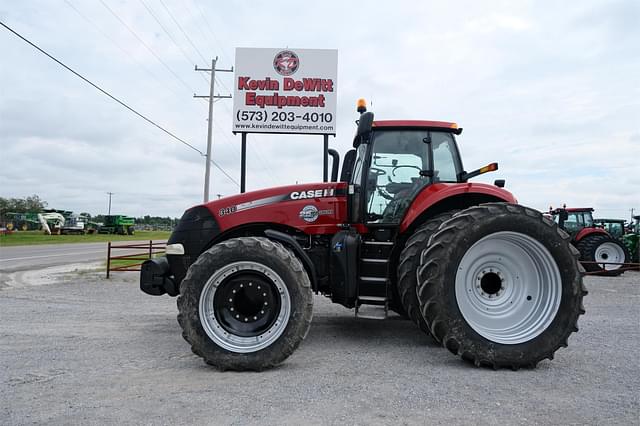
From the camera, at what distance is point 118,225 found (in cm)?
4809

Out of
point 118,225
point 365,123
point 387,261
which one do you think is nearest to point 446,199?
point 387,261

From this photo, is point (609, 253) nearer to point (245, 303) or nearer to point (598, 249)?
point (598, 249)

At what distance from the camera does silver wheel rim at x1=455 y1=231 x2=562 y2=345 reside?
12.2 ft

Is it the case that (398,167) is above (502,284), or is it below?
above

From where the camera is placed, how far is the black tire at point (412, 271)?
12.8ft

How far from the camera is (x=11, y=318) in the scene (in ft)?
18.8

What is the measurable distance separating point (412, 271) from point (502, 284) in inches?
34.3

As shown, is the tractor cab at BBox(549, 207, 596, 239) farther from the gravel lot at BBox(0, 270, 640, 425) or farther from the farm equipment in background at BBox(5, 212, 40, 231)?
the farm equipment in background at BBox(5, 212, 40, 231)

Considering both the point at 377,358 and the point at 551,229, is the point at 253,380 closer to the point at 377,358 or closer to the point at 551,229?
the point at 377,358

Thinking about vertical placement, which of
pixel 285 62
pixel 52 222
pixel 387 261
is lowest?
pixel 387 261

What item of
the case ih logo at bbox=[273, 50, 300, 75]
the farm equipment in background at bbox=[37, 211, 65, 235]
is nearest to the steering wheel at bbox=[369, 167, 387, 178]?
the case ih logo at bbox=[273, 50, 300, 75]

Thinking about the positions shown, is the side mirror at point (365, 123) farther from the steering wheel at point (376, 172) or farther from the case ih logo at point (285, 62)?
the case ih logo at point (285, 62)

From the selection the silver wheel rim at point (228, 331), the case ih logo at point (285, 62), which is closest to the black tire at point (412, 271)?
the silver wheel rim at point (228, 331)

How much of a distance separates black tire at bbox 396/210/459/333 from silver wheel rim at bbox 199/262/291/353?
1132 mm
